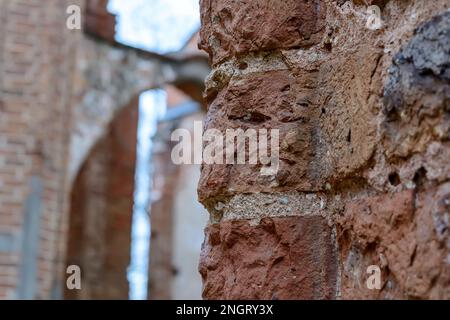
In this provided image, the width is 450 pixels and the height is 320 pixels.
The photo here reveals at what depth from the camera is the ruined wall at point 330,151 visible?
1.02 m

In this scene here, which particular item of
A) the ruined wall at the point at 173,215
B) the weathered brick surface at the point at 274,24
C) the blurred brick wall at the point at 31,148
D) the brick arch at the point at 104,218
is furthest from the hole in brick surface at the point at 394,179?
the ruined wall at the point at 173,215

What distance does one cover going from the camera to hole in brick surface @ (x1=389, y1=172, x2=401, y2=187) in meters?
1.07

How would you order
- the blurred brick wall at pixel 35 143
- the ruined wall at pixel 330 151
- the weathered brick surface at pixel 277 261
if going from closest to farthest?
the ruined wall at pixel 330 151 → the weathered brick surface at pixel 277 261 → the blurred brick wall at pixel 35 143

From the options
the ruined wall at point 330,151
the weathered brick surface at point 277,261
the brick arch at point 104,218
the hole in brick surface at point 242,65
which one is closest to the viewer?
the ruined wall at point 330,151

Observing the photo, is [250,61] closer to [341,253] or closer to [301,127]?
[301,127]

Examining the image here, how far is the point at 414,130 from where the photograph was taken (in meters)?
1.05

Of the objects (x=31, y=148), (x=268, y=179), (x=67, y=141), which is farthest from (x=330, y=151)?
(x=67, y=141)

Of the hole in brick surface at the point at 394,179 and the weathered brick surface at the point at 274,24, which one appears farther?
the weathered brick surface at the point at 274,24

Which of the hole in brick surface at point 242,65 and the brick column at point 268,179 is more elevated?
the hole in brick surface at point 242,65

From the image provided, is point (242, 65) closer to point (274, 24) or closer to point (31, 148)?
point (274, 24)

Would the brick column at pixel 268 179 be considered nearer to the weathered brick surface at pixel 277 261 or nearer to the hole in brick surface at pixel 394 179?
the weathered brick surface at pixel 277 261

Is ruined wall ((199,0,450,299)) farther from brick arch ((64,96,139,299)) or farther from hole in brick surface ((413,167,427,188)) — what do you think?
brick arch ((64,96,139,299))

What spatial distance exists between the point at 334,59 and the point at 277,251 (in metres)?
0.25
